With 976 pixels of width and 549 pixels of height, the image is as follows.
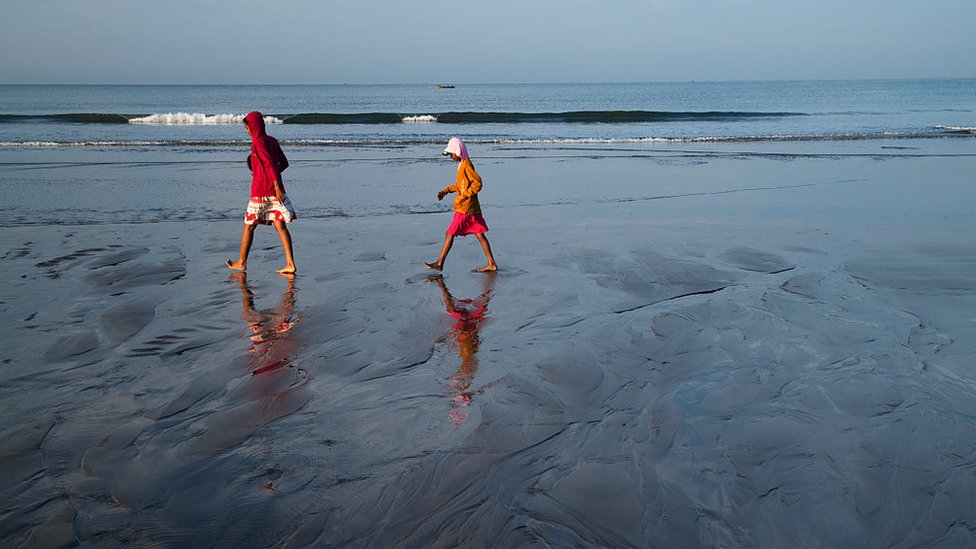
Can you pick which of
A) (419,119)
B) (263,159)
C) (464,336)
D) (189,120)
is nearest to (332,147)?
(419,119)

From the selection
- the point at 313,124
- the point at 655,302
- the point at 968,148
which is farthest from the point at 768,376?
the point at 313,124

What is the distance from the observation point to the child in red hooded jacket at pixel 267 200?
8.29m

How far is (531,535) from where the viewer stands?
338cm

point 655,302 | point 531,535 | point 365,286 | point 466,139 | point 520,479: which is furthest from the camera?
point 466,139

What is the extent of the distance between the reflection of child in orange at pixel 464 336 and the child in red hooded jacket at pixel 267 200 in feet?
5.69

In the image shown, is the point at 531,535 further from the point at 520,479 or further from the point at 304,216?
the point at 304,216

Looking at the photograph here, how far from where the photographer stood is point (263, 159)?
824 centimetres

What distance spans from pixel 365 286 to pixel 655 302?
2947 mm

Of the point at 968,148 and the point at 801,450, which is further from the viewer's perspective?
the point at 968,148

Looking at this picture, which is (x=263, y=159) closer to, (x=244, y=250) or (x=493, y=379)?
(x=244, y=250)

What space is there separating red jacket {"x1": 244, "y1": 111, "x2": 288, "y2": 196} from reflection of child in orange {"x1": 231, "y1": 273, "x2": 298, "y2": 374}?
122cm

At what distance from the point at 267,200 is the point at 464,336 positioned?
11.3ft

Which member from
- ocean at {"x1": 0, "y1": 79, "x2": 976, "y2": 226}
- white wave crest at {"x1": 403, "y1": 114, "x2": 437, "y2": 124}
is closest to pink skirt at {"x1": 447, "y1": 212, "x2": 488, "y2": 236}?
ocean at {"x1": 0, "y1": 79, "x2": 976, "y2": 226}

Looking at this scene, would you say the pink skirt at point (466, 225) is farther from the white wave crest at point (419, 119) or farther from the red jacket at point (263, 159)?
the white wave crest at point (419, 119)
